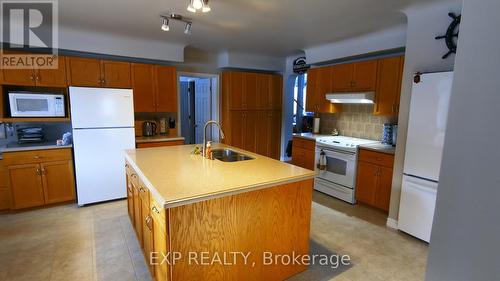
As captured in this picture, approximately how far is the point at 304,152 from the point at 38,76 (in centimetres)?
397

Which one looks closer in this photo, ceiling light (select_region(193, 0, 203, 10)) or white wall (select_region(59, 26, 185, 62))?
ceiling light (select_region(193, 0, 203, 10))

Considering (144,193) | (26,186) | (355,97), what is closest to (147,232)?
(144,193)

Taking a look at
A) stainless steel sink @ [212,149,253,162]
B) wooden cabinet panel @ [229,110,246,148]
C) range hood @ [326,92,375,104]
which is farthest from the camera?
wooden cabinet panel @ [229,110,246,148]

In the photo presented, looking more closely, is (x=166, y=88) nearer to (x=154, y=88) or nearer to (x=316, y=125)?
(x=154, y=88)

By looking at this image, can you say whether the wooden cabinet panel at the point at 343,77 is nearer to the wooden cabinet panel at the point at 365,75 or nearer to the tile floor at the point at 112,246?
the wooden cabinet panel at the point at 365,75

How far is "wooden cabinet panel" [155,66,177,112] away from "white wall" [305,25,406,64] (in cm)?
239

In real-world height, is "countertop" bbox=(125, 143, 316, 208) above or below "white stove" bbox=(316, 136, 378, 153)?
below

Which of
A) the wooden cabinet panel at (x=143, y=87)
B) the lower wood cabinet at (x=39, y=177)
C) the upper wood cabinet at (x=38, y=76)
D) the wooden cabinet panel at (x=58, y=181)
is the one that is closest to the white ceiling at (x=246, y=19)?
the wooden cabinet panel at (x=143, y=87)

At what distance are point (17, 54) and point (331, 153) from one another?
14.2 feet

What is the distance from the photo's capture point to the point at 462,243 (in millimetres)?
545

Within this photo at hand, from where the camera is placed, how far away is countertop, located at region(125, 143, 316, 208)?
4.84ft

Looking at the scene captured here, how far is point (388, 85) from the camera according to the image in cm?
329

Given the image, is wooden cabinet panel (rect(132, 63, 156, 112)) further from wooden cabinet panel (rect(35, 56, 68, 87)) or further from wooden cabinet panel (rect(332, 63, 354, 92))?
wooden cabinet panel (rect(332, 63, 354, 92))

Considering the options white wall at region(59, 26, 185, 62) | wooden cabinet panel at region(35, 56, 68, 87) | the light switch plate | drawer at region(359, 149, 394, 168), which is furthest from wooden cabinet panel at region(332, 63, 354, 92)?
the light switch plate
